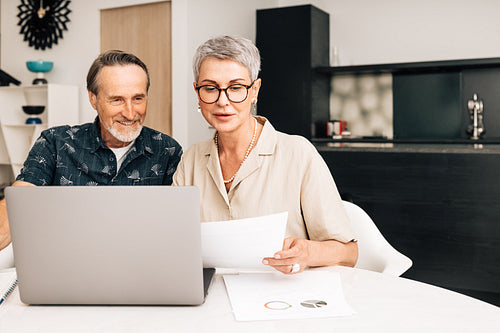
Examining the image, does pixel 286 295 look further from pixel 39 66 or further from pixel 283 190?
pixel 39 66

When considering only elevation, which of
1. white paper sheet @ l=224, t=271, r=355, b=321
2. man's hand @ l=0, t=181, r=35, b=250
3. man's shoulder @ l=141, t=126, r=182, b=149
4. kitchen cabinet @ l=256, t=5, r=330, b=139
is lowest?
white paper sheet @ l=224, t=271, r=355, b=321

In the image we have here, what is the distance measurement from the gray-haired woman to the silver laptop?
0.50 m

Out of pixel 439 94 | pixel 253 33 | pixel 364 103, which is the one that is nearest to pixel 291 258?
pixel 439 94

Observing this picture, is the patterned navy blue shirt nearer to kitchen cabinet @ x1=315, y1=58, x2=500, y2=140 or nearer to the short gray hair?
the short gray hair

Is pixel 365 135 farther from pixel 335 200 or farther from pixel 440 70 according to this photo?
pixel 335 200

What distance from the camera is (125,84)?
2018 mm

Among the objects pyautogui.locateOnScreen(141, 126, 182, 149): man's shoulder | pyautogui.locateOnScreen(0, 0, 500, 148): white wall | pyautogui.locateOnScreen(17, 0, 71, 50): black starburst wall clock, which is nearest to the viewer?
pyautogui.locateOnScreen(141, 126, 182, 149): man's shoulder

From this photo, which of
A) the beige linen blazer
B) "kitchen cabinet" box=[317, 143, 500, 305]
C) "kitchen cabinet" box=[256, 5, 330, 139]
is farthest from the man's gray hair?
"kitchen cabinet" box=[256, 5, 330, 139]

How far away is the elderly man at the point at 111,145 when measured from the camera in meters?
2.02

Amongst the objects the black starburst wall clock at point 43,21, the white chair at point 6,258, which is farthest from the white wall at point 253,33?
the white chair at point 6,258

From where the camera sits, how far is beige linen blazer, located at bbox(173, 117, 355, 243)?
1540mm

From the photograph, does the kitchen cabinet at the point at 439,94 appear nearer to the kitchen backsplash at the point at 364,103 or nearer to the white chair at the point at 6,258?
the kitchen backsplash at the point at 364,103

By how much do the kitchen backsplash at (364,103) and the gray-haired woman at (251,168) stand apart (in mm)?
3774

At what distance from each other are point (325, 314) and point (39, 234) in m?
0.60
